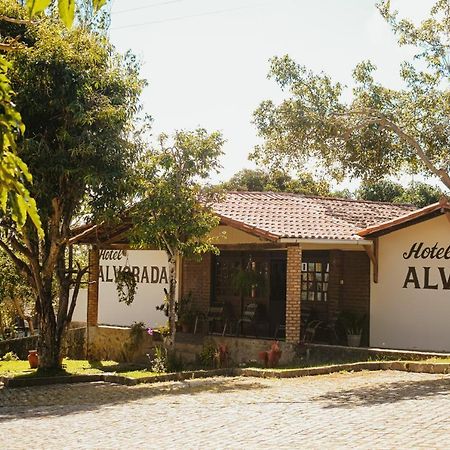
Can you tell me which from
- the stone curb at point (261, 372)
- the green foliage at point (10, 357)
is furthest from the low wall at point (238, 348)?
the green foliage at point (10, 357)

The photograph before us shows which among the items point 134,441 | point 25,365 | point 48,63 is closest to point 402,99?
point 48,63

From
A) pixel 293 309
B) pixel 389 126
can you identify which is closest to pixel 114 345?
pixel 293 309

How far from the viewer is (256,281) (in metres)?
21.8

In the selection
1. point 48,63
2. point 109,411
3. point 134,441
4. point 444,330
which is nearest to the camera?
point 134,441

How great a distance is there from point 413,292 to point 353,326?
1736 mm

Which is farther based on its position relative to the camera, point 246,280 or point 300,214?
point 246,280

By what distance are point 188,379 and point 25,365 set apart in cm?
765

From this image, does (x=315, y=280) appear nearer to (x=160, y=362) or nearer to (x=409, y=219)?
(x=409, y=219)

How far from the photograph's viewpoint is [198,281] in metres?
23.9

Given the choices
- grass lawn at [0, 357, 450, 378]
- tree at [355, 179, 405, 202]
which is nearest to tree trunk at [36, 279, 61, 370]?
grass lawn at [0, 357, 450, 378]

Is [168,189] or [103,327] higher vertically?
[168,189]

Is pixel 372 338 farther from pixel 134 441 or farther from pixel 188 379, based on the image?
pixel 134 441

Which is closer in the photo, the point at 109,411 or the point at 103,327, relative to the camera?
the point at 109,411

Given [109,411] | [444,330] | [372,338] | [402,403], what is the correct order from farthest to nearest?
[372,338], [444,330], [109,411], [402,403]
